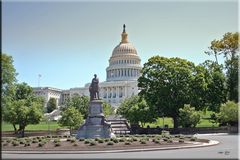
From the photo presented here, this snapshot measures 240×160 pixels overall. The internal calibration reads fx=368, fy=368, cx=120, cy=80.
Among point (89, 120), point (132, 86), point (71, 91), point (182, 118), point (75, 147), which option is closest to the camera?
point (75, 147)

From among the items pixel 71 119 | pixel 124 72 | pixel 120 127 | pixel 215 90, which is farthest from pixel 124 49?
pixel 71 119

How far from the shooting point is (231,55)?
202 feet

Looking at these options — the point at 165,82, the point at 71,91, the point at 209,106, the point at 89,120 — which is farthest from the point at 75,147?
the point at 71,91

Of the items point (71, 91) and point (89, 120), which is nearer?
point (89, 120)

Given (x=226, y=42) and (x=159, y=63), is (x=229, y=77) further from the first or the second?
(x=159, y=63)

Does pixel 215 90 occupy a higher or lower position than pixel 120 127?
higher

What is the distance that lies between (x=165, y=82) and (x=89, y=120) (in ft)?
77.6

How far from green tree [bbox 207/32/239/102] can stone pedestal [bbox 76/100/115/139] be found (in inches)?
1142

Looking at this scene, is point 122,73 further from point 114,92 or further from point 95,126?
point 95,126

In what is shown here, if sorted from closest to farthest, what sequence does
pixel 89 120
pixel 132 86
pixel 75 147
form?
pixel 75 147, pixel 89 120, pixel 132 86

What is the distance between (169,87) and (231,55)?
480 inches

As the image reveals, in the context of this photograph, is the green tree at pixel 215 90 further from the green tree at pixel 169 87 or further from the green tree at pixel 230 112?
the green tree at pixel 230 112

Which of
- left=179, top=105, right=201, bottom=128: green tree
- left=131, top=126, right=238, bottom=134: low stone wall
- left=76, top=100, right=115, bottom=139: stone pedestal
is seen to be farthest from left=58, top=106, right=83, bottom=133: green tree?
left=76, top=100, right=115, bottom=139: stone pedestal

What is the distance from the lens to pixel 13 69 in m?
49.7
